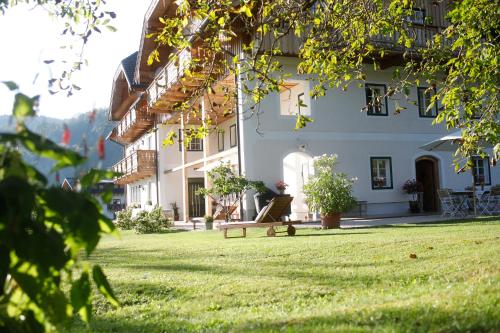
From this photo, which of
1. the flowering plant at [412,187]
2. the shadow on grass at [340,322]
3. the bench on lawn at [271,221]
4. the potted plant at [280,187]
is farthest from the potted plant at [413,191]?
the shadow on grass at [340,322]

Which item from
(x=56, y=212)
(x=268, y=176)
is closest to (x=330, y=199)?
(x=268, y=176)

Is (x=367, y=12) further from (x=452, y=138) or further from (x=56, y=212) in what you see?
(x=452, y=138)

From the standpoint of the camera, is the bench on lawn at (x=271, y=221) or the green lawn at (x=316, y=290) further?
the bench on lawn at (x=271, y=221)

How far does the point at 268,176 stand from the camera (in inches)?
690

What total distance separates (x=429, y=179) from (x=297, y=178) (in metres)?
5.57

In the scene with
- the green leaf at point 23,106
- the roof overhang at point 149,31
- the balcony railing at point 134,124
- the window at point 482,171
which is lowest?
the green leaf at point 23,106

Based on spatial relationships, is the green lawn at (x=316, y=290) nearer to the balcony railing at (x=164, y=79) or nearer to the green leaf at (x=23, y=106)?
the green leaf at (x=23, y=106)

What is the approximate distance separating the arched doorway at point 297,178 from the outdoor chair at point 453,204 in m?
4.66

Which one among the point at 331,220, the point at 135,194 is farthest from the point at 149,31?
the point at 135,194

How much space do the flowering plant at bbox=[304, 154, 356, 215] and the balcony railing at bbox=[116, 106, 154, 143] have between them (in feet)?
43.8

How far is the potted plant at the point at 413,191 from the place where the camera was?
19188 millimetres

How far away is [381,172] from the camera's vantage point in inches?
765

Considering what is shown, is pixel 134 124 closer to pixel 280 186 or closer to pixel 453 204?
pixel 280 186

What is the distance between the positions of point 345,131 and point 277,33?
43.3ft
